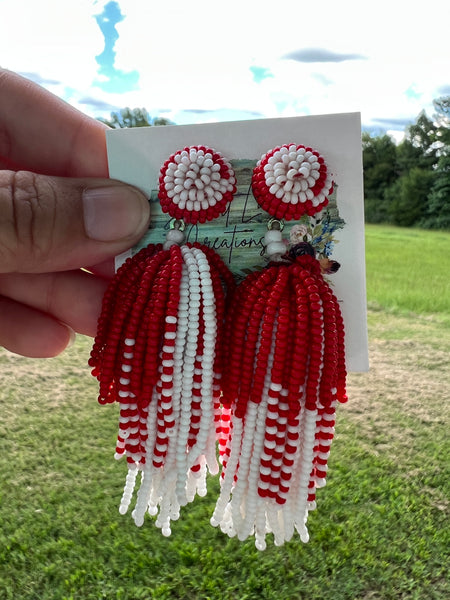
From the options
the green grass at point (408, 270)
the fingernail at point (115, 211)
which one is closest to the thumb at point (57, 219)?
the fingernail at point (115, 211)

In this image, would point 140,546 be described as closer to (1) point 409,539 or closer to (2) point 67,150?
(1) point 409,539

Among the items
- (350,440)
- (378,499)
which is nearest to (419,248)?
(350,440)

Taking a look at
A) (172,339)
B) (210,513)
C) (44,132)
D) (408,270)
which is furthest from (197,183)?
(408,270)

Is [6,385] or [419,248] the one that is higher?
[419,248]

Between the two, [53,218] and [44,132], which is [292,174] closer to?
[53,218]

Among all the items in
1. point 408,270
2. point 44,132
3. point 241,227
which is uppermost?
point 44,132

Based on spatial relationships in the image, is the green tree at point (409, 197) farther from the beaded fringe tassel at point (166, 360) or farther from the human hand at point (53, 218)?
the beaded fringe tassel at point (166, 360)
